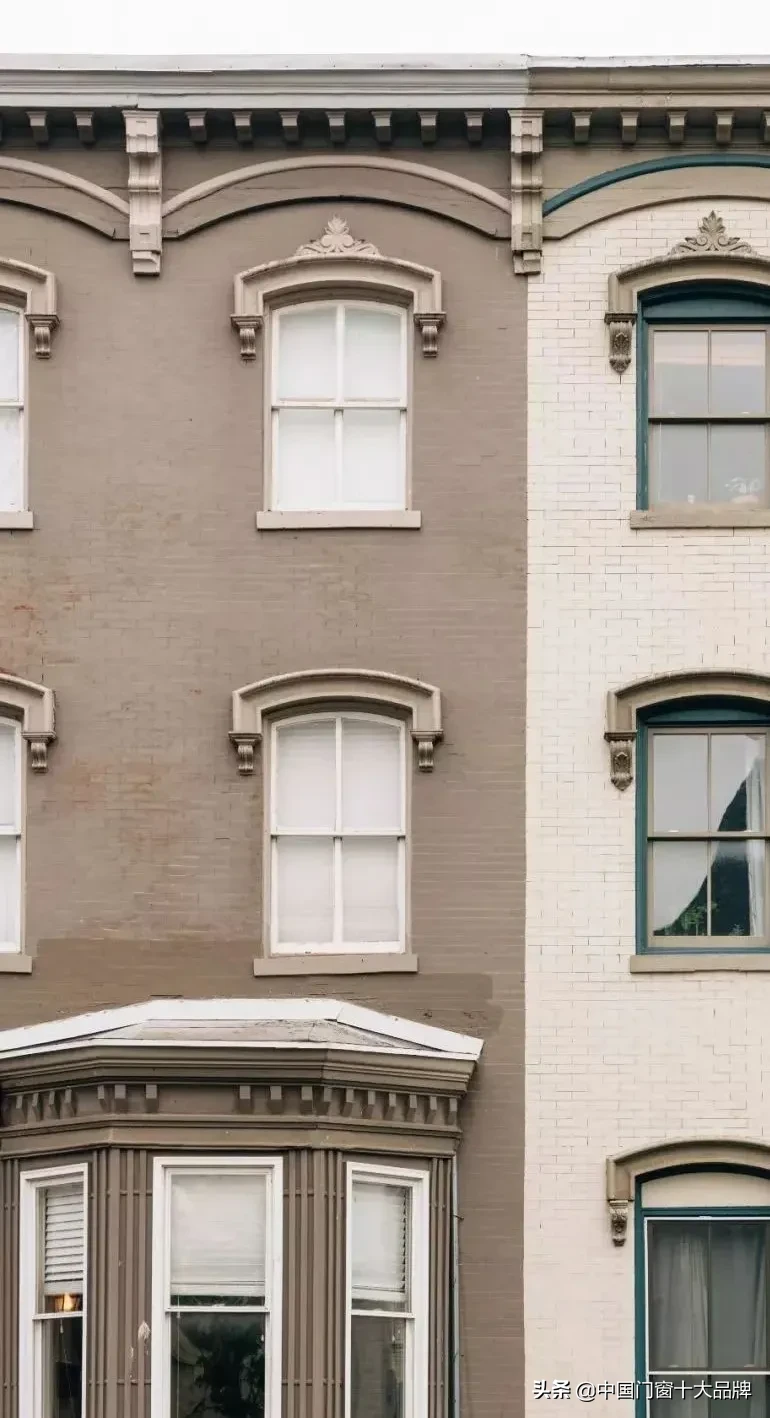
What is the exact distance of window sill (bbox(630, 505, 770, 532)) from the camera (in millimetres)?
19031

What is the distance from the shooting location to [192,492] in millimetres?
19250

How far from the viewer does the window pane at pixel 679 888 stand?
1864cm

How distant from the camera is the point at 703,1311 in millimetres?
18000

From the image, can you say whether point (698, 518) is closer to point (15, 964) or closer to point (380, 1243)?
point (380, 1243)

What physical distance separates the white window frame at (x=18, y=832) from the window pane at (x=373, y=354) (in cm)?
392

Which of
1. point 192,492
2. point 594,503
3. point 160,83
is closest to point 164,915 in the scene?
point 192,492

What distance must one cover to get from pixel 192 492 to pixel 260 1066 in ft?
16.5

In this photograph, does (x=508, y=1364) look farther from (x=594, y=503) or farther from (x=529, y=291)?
(x=529, y=291)

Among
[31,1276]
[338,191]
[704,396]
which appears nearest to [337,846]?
[31,1276]

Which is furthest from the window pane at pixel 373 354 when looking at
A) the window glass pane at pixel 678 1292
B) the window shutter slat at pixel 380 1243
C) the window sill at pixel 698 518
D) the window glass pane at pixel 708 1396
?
the window glass pane at pixel 708 1396

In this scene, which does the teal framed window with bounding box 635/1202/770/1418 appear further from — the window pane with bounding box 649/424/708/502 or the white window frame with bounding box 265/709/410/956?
the window pane with bounding box 649/424/708/502

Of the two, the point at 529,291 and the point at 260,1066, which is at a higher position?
the point at 529,291

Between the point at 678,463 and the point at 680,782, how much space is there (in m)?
2.67

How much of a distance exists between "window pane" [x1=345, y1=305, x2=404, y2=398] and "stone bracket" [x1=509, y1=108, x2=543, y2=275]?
A: 116 centimetres
